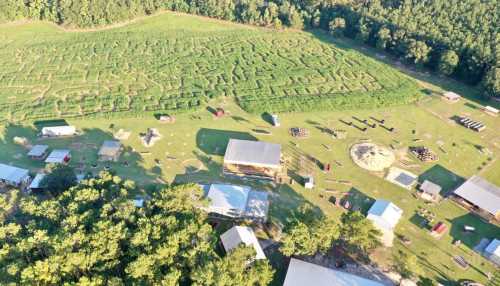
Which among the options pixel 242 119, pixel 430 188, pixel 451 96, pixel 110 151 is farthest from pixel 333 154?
pixel 110 151

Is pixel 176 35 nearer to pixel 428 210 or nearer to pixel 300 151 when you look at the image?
pixel 300 151

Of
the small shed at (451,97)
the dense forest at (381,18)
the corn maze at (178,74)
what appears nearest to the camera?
the corn maze at (178,74)

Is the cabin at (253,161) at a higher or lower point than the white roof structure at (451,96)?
lower

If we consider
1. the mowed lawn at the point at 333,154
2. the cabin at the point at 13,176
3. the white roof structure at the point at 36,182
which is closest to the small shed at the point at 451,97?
the mowed lawn at the point at 333,154

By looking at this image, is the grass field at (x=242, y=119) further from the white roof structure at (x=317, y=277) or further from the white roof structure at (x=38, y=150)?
the white roof structure at (x=317, y=277)

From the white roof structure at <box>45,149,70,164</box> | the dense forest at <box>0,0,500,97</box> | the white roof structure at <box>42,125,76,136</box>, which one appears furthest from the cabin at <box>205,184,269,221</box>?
the dense forest at <box>0,0,500,97</box>

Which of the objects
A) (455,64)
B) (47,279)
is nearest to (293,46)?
(455,64)

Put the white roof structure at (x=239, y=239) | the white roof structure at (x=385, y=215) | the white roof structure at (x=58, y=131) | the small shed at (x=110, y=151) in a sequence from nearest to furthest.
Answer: the white roof structure at (x=239, y=239) → the white roof structure at (x=385, y=215) → the small shed at (x=110, y=151) → the white roof structure at (x=58, y=131)

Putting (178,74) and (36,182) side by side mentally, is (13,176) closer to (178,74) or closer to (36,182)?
(36,182)
